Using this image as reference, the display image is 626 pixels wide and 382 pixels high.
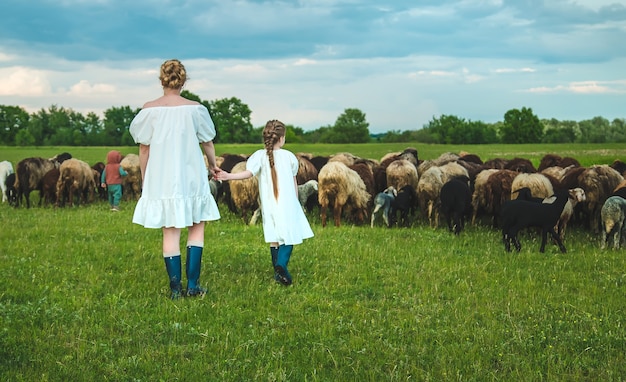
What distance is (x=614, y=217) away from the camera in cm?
1225

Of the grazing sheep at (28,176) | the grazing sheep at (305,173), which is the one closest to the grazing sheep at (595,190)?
the grazing sheep at (305,173)

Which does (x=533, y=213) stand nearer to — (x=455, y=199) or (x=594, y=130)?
(x=455, y=199)

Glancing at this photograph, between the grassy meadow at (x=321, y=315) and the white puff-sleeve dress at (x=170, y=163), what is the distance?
3.31 ft

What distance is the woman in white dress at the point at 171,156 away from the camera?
25.3 feet

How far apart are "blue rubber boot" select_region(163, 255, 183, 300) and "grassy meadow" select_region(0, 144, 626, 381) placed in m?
0.20

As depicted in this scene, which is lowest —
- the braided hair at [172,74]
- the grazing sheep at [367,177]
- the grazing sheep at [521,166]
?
the grazing sheep at [367,177]

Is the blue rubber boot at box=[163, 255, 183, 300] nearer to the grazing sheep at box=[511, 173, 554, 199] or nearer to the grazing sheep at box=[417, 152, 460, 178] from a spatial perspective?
the grazing sheep at box=[511, 173, 554, 199]

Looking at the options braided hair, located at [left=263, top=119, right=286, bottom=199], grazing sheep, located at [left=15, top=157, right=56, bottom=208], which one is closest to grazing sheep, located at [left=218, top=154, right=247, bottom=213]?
grazing sheep, located at [left=15, top=157, right=56, bottom=208]

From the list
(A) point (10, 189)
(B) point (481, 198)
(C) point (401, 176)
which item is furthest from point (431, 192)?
(A) point (10, 189)

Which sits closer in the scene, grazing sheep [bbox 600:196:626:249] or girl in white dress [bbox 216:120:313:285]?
girl in white dress [bbox 216:120:313:285]

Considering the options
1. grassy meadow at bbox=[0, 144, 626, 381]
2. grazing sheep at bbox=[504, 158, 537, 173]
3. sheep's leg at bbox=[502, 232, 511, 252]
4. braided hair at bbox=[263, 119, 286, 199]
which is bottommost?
grassy meadow at bbox=[0, 144, 626, 381]

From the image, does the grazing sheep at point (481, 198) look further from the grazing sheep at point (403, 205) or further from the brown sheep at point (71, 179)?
the brown sheep at point (71, 179)

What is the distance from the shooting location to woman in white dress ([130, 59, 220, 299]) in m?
7.72

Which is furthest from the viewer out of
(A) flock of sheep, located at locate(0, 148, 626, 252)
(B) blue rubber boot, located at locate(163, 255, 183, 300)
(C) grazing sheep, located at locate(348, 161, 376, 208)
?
(C) grazing sheep, located at locate(348, 161, 376, 208)
